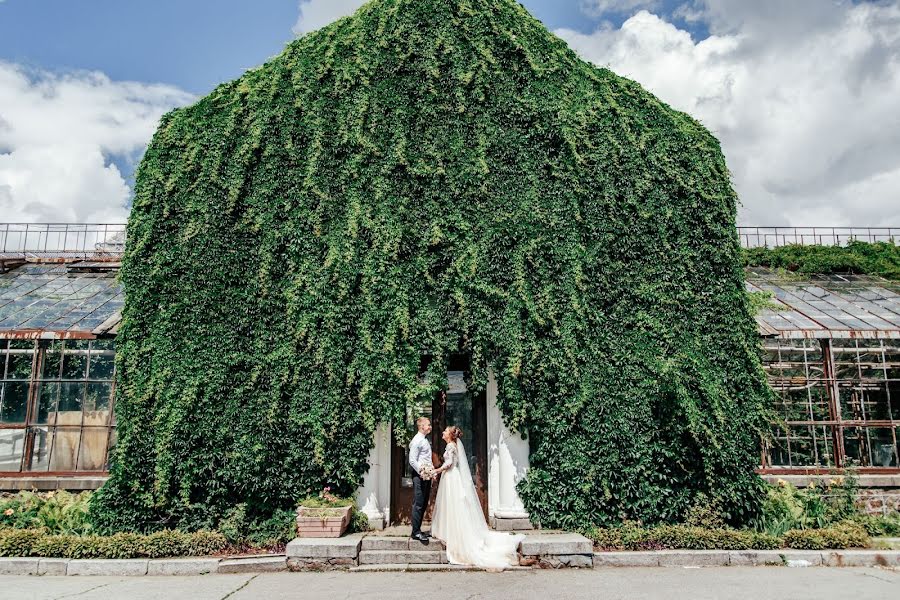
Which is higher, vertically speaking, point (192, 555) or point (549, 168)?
point (549, 168)

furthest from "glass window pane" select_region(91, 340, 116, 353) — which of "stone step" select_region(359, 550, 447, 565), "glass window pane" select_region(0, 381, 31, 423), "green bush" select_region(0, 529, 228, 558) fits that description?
Answer: "stone step" select_region(359, 550, 447, 565)

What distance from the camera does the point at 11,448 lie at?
32.9 ft

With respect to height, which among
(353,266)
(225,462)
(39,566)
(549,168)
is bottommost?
(39,566)

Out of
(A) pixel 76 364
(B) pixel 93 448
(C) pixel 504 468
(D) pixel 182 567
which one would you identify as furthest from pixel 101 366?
(C) pixel 504 468

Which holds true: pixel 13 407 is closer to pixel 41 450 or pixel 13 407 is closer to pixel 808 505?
pixel 41 450

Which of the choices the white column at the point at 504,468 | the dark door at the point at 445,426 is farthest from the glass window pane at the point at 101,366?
the white column at the point at 504,468

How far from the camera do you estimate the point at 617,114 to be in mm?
9266

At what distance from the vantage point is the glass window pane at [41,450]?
966 centimetres

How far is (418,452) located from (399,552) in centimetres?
123

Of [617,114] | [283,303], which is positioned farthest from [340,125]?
[617,114]

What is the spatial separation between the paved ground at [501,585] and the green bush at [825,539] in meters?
0.50

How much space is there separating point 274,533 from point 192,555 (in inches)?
41.0

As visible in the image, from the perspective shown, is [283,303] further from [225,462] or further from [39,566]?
[39,566]

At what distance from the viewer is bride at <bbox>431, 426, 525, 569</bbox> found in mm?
7090
